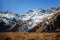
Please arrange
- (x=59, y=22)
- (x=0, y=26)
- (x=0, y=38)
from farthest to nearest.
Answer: (x=0, y=26)
(x=59, y=22)
(x=0, y=38)

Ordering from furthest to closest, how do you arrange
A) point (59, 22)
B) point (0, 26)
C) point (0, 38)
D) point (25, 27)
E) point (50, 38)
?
point (0, 26) → point (25, 27) → point (59, 22) → point (50, 38) → point (0, 38)

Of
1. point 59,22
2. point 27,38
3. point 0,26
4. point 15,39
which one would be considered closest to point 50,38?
point 27,38

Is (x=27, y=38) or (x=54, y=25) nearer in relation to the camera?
(x=27, y=38)

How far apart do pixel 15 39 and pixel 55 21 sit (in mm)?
28475

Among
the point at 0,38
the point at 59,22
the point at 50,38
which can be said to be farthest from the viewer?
the point at 59,22

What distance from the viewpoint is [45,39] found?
39.2ft

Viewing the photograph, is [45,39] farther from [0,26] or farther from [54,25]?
[0,26]

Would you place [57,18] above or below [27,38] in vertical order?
above

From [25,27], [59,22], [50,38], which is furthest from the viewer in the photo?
[25,27]

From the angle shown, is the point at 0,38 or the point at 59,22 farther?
the point at 59,22

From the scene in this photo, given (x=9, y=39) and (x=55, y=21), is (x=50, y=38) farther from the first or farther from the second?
(x=55, y=21)

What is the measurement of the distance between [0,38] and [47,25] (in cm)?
2945

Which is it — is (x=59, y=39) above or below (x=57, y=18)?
below

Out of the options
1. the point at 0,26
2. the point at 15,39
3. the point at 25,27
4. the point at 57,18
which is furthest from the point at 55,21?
the point at 0,26
